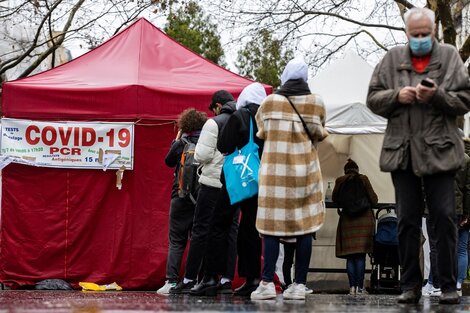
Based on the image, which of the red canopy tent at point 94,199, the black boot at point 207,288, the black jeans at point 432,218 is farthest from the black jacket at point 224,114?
the red canopy tent at point 94,199

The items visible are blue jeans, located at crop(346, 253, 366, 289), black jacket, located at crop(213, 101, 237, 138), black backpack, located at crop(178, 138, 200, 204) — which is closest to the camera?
black jacket, located at crop(213, 101, 237, 138)

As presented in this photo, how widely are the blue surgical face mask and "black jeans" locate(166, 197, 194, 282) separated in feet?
14.7

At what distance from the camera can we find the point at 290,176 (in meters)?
7.67

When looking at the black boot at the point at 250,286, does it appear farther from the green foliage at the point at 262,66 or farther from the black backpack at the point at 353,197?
the green foliage at the point at 262,66

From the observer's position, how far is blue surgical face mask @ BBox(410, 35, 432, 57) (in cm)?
673

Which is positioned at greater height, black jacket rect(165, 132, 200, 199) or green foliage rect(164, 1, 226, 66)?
green foliage rect(164, 1, 226, 66)

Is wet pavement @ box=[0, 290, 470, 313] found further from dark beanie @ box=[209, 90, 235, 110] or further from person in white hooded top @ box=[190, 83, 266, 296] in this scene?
dark beanie @ box=[209, 90, 235, 110]

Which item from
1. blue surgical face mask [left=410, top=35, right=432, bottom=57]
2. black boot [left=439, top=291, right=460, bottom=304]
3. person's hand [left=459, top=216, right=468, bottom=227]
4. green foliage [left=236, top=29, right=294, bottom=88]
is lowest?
black boot [left=439, top=291, right=460, bottom=304]

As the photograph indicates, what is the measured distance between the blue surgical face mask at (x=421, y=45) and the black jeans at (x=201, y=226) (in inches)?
115

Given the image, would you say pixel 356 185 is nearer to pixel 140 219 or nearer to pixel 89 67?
pixel 140 219

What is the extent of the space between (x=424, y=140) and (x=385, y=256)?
277 inches

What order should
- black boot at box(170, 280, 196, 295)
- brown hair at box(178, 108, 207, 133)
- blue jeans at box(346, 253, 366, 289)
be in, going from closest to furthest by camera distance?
black boot at box(170, 280, 196, 295) → brown hair at box(178, 108, 207, 133) → blue jeans at box(346, 253, 366, 289)

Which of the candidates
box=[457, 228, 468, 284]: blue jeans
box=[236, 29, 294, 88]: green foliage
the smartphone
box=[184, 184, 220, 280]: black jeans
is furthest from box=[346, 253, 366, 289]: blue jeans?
box=[236, 29, 294, 88]: green foliage

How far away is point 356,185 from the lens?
12984 millimetres
